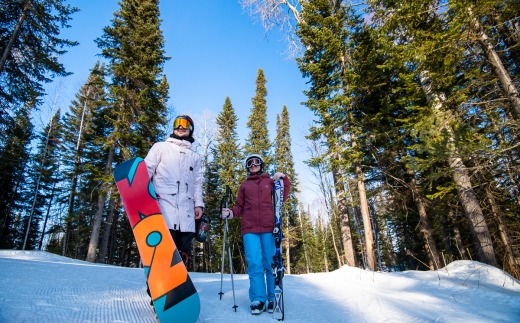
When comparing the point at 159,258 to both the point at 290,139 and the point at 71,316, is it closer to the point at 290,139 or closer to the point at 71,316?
the point at 71,316

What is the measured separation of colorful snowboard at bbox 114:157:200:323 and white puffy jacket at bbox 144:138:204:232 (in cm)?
14

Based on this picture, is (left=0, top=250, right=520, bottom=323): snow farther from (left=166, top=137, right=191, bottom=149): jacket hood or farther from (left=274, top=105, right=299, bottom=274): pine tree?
(left=274, top=105, right=299, bottom=274): pine tree

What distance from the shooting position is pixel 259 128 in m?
24.8

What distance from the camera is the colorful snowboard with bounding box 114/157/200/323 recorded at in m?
2.16

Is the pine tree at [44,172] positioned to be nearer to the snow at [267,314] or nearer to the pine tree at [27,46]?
the pine tree at [27,46]

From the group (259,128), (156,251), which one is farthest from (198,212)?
(259,128)

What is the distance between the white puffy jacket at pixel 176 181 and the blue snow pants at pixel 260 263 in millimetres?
835

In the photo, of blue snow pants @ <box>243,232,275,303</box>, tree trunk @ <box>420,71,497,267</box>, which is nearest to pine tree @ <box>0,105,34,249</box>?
A: blue snow pants @ <box>243,232,275,303</box>

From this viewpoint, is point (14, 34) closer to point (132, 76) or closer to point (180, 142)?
point (132, 76)

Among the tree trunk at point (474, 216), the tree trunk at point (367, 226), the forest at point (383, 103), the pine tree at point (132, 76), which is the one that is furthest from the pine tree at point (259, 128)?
the tree trunk at point (474, 216)

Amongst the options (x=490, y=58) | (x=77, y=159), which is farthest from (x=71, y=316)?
(x=77, y=159)

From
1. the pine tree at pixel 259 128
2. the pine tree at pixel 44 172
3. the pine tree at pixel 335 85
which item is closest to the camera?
the pine tree at pixel 335 85

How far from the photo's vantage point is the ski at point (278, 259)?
9.50 ft

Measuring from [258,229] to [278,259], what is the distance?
1.50ft
